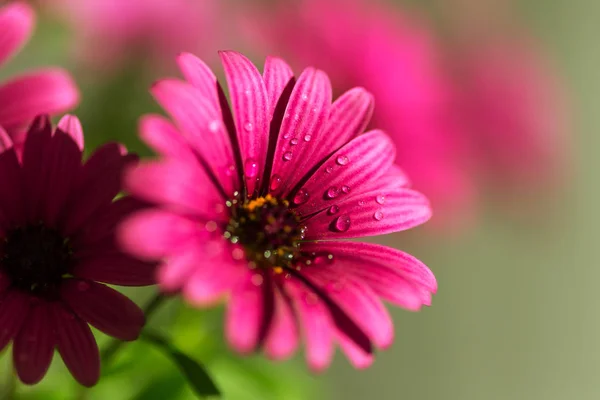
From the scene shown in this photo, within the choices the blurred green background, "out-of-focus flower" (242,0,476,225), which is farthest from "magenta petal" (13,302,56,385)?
the blurred green background

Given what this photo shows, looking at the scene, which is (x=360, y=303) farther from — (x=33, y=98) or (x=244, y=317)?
(x=33, y=98)

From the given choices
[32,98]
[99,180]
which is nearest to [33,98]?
[32,98]

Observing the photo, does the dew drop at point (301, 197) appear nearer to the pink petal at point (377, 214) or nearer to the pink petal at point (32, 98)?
the pink petal at point (377, 214)

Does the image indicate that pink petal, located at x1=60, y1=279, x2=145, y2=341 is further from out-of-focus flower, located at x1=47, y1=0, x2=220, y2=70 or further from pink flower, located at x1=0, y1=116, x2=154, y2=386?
out-of-focus flower, located at x1=47, y1=0, x2=220, y2=70

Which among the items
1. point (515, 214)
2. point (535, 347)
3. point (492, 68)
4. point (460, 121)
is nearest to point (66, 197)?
point (460, 121)

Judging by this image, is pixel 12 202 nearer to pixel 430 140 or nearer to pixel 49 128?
pixel 49 128

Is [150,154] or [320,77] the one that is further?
[150,154]
